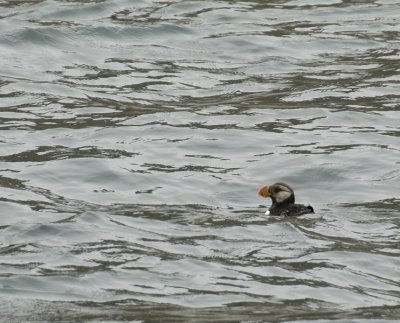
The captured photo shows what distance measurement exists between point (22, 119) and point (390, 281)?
283 inches

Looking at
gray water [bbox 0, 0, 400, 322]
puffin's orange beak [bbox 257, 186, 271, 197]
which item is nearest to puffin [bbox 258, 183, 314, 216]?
puffin's orange beak [bbox 257, 186, 271, 197]

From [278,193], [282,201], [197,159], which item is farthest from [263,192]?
[197,159]

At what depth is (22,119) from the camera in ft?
56.5

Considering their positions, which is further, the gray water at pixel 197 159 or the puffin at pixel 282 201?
the puffin at pixel 282 201

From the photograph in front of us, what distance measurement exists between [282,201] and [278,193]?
0.14 meters

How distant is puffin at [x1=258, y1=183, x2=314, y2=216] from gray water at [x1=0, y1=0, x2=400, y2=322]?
115 mm

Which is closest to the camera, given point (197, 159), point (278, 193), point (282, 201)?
point (282, 201)

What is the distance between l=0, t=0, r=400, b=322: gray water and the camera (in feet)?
35.7

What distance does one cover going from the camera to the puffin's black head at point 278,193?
13.6m

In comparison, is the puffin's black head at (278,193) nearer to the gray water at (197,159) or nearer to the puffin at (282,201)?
the puffin at (282,201)

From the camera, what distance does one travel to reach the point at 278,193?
13719mm

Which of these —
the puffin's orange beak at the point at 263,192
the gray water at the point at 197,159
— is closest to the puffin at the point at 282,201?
the puffin's orange beak at the point at 263,192

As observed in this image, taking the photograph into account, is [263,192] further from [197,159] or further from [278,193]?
[197,159]

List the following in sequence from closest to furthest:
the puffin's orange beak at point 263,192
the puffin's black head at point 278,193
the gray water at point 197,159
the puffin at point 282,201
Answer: the gray water at point 197,159 → the puffin at point 282,201 → the puffin's black head at point 278,193 → the puffin's orange beak at point 263,192
